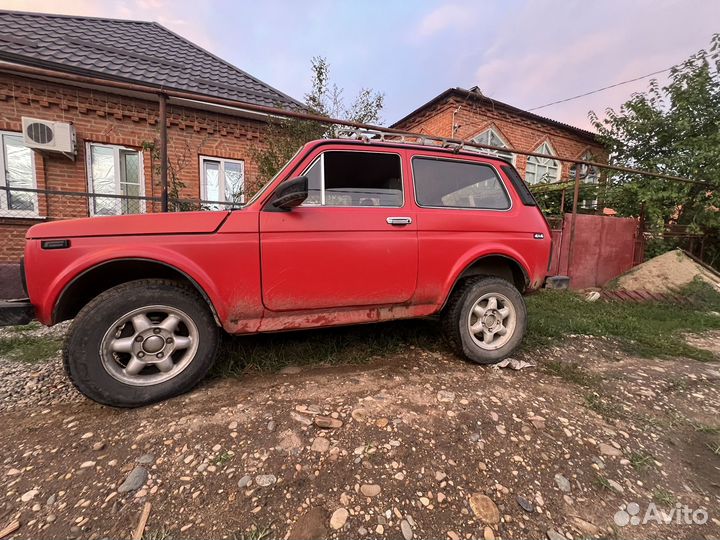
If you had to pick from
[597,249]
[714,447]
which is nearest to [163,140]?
[714,447]

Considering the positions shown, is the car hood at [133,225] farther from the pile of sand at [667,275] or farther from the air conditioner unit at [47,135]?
the pile of sand at [667,275]

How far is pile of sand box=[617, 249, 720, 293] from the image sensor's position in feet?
19.3

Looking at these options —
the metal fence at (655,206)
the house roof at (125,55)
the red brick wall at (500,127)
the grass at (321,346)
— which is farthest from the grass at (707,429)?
the red brick wall at (500,127)

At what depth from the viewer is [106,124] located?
638cm

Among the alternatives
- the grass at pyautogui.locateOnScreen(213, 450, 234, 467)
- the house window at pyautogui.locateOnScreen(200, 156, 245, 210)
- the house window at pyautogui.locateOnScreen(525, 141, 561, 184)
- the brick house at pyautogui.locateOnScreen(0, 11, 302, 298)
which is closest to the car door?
the grass at pyautogui.locateOnScreen(213, 450, 234, 467)

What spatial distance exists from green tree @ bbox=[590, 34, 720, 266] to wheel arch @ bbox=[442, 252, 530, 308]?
18.6ft

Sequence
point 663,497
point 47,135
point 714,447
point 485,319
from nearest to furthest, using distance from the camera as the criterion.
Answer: point 663,497 < point 714,447 < point 485,319 < point 47,135

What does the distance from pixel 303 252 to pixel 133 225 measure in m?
1.14

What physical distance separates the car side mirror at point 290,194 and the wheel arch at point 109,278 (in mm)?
798

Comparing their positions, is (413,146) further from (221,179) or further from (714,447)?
(221,179)

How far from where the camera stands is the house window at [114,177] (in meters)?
6.30

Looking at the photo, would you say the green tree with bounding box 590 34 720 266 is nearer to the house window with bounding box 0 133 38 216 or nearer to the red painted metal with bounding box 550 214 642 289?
the red painted metal with bounding box 550 214 642 289

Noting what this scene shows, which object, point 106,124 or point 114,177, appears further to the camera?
point 114,177

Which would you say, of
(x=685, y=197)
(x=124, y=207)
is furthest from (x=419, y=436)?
(x=685, y=197)
